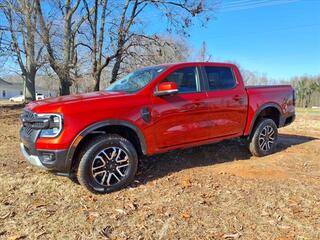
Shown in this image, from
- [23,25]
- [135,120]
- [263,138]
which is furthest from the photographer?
[23,25]

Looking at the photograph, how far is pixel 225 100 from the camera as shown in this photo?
6.35 meters

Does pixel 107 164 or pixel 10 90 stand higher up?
pixel 107 164

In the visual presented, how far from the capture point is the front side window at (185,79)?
586 cm

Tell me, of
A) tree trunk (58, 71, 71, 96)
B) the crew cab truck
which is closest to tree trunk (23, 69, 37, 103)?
tree trunk (58, 71, 71, 96)

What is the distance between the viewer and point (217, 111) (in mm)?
6230

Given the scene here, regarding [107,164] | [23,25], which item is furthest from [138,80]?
[23,25]

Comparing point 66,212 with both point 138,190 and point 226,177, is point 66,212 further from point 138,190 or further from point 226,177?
point 226,177

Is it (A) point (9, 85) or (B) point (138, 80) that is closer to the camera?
(B) point (138, 80)

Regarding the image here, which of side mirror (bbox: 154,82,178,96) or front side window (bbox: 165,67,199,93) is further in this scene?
front side window (bbox: 165,67,199,93)

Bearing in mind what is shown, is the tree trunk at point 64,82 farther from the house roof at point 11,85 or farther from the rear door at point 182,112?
the house roof at point 11,85

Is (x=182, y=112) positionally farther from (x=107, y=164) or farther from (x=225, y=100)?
(x=107, y=164)

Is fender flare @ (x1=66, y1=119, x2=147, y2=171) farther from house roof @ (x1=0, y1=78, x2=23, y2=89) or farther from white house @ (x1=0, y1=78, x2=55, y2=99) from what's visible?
house roof @ (x1=0, y1=78, x2=23, y2=89)

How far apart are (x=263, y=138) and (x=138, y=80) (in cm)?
282

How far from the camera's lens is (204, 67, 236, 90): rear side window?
249 inches
